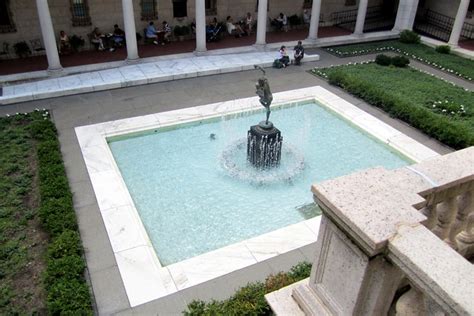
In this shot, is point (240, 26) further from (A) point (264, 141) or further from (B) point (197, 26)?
(A) point (264, 141)

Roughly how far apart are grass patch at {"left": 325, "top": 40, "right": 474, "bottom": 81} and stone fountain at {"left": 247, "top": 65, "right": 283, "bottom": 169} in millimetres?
10715

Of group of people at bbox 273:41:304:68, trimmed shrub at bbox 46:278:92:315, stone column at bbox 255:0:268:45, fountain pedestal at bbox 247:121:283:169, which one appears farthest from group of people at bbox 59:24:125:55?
trimmed shrub at bbox 46:278:92:315

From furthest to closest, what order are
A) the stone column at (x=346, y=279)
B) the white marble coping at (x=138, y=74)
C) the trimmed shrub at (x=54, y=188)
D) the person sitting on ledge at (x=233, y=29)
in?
the person sitting on ledge at (x=233, y=29) < the white marble coping at (x=138, y=74) < the trimmed shrub at (x=54, y=188) < the stone column at (x=346, y=279)

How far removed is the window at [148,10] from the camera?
20062mm

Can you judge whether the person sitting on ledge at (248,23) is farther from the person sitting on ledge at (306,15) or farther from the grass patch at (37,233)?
the grass patch at (37,233)

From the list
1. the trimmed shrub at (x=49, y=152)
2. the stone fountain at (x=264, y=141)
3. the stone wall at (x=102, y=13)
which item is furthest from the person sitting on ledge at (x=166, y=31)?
the stone fountain at (x=264, y=141)

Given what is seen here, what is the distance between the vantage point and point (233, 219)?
925 cm

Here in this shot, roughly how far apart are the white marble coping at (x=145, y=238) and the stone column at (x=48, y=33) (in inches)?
193

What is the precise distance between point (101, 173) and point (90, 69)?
8.13 metres

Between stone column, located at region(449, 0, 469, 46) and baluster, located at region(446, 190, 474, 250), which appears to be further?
stone column, located at region(449, 0, 469, 46)

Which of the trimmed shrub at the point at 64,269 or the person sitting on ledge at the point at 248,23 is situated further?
the person sitting on ledge at the point at 248,23

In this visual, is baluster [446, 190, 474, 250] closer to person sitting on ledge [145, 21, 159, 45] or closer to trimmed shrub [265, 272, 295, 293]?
trimmed shrub [265, 272, 295, 293]

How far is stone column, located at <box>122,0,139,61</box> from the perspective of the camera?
16594 millimetres

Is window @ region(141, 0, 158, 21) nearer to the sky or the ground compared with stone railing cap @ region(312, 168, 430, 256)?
nearer to the ground
